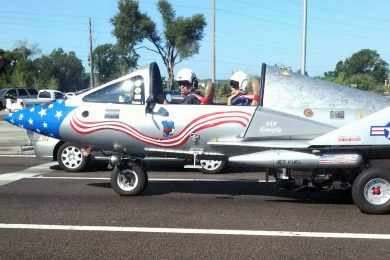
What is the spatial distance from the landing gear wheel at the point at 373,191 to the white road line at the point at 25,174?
6126mm

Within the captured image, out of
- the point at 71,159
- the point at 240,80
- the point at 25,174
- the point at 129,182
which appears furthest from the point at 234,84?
the point at 25,174

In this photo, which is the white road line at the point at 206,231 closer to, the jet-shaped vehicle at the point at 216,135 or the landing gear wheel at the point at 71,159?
the jet-shaped vehicle at the point at 216,135

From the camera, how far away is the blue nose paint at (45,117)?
29.2 ft

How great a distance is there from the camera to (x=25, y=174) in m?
11.4

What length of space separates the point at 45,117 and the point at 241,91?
3.07 meters

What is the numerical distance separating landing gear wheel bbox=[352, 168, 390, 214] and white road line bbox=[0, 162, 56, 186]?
613cm

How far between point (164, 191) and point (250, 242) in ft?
11.1

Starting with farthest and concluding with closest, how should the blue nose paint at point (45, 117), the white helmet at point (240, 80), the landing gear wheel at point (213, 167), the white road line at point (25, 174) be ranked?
1. the landing gear wheel at point (213, 167)
2. the white road line at point (25, 174)
3. the white helmet at point (240, 80)
4. the blue nose paint at point (45, 117)

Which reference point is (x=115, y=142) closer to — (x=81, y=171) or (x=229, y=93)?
(x=229, y=93)

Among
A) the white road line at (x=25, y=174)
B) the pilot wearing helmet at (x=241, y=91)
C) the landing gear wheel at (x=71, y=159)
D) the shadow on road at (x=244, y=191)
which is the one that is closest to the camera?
the pilot wearing helmet at (x=241, y=91)

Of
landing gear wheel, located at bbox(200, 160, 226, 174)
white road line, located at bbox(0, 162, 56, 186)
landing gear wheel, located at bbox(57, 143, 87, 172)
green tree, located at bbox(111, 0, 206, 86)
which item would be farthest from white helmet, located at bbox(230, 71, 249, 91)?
green tree, located at bbox(111, 0, 206, 86)

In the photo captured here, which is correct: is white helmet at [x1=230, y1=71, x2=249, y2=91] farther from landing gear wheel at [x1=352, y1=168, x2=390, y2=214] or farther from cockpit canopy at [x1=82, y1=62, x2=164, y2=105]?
landing gear wheel at [x1=352, y1=168, x2=390, y2=214]

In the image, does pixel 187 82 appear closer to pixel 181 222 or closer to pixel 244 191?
pixel 244 191

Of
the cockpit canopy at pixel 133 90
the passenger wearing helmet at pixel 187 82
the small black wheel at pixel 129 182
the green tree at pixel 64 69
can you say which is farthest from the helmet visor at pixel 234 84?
the green tree at pixel 64 69
